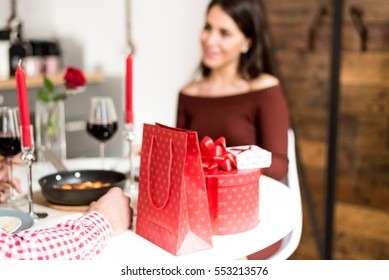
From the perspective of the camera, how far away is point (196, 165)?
1.00 meters

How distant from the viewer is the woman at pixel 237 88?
2.05 m

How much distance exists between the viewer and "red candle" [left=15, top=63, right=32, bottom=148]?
45.0 inches

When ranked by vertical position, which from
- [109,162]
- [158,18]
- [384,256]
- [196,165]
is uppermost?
[158,18]

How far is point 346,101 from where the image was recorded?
287cm

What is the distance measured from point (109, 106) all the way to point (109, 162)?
1.06 ft

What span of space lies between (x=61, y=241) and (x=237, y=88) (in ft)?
4.38

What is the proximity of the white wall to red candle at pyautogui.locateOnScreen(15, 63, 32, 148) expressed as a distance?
7.61 feet

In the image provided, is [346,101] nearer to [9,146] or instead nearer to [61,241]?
[9,146]

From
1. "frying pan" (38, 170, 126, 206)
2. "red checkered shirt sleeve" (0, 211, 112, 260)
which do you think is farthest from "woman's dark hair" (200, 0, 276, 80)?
"red checkered shirt sleeve" (0, 211, 112, 260)

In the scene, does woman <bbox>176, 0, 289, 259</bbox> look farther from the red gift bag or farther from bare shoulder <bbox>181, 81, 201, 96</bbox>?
the red gift bag

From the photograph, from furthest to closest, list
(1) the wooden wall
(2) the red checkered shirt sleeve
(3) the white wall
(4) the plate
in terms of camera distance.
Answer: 1. (3) the white wall
2. (1) the wooden wall
3. (4) the plate
4. (2) the red checkered shirt sleeve

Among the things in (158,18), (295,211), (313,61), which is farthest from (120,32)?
(295,211)

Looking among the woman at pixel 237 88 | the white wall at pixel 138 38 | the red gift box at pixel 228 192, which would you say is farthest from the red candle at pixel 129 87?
the white wall at pixel 138 38

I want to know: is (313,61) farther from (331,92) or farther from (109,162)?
(109,162)
